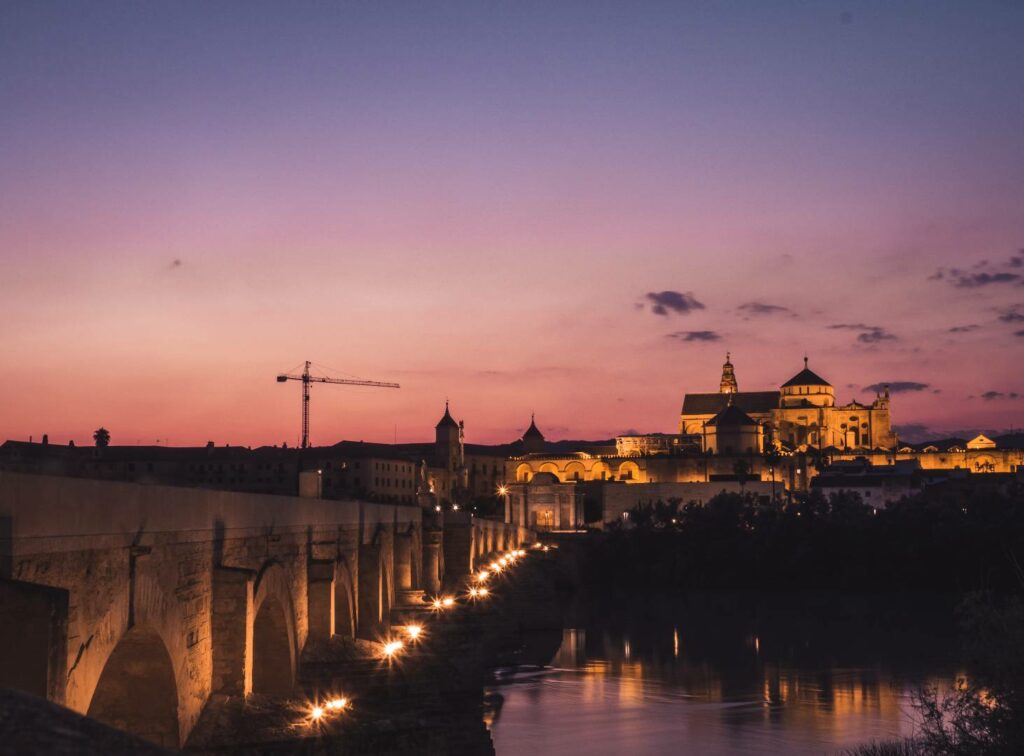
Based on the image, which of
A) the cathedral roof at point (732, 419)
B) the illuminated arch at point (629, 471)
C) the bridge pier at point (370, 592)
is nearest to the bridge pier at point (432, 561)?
the bridge pier at point (370, 592)

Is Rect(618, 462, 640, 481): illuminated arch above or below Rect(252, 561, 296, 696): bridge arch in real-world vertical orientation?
above

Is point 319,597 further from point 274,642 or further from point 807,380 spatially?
point 807,380

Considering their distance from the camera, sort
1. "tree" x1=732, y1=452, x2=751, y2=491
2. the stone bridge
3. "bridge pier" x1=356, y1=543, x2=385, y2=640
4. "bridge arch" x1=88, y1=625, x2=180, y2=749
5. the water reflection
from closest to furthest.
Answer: the stone bridge < "bridge arch" x1=88, y1=625, x2=180, y2=749 < "bridge pier" x1=356, y1=543, x2=385, y2=640 < the water reflection < "tree" x1=732, y1=452, x2=751, y2=491

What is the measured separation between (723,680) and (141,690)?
88.6 ft

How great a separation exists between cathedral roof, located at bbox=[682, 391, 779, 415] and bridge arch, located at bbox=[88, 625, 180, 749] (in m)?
129

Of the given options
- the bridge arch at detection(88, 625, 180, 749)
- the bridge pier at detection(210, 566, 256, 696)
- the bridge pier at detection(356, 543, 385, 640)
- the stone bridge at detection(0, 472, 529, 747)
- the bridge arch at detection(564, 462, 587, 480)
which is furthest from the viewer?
the bridge arch at detection(564, 462, 587, 480)

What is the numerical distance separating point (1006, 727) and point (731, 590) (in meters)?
57.5

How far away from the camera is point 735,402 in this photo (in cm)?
13638

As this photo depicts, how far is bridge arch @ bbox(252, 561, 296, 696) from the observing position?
1416 cm

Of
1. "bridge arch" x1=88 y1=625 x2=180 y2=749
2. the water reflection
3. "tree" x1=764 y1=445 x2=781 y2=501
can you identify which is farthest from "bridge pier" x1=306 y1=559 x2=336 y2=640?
"tree" x1=764 y1=445 x2=781 y2=501

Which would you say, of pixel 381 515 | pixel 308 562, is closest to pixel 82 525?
pixel 308 562

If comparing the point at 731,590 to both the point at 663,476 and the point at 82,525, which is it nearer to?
the point at 663,476

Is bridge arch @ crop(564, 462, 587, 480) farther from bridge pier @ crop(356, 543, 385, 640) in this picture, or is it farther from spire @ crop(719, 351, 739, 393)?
bridge pier @ crop(356, 543, 385, 640)

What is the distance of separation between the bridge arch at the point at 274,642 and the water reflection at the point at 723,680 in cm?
1015
